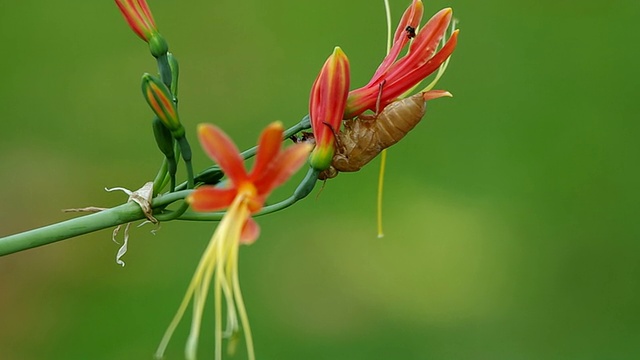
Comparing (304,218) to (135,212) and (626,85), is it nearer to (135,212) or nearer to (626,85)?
(626,85)

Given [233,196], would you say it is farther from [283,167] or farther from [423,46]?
[423,46]

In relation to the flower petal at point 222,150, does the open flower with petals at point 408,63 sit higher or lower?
higher

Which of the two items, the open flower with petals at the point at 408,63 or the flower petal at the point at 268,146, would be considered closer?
the flower petal at the point at 268,146

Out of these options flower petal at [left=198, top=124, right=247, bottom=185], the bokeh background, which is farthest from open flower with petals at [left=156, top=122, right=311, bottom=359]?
the bokeh background

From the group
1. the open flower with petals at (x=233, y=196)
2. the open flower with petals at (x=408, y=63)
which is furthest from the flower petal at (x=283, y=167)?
the open flower with petals at (x=408, y=63)

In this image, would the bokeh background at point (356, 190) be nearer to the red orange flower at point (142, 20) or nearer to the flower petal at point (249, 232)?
the red orange flower at point (142, 20)

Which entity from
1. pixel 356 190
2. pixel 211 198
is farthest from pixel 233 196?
pixel 356 190

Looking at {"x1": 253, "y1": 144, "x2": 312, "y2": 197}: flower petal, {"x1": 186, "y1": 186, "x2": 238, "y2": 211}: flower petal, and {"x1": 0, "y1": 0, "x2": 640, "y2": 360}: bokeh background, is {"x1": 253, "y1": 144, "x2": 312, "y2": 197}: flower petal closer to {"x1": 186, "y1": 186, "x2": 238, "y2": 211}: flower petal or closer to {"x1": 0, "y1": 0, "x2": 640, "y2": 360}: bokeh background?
{"x1": 186, "y1": 186, "x2": 238, "y2": 211}: flower petal

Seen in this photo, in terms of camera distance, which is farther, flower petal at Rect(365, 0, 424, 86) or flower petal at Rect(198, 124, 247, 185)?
flower petal at Rect(365, 0, 424, 86)
